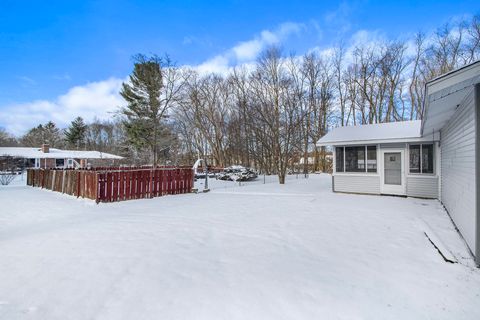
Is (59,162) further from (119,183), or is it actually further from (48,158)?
(119,183)

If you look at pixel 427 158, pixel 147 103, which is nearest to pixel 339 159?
pixel 427 158

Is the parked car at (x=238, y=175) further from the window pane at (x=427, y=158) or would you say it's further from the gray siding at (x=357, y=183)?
the window pane at (x=427, y=158)

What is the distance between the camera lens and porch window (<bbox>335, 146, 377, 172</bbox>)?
35.4ft

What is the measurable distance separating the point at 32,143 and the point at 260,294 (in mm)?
58004

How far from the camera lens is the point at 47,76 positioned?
54.7 feet

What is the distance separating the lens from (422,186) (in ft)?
31.9

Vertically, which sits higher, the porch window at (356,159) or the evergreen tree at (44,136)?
the evergreen tree at (44,136)

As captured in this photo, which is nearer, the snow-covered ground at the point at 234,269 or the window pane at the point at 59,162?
the snow-covered ground at the point at 234,269

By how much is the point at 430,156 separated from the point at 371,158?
78.8 inches

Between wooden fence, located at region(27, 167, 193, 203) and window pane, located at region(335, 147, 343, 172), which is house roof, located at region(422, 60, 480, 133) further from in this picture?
wooden fence, located at region(27, 167, 193, 203)

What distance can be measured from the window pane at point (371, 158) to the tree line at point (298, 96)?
10.2m

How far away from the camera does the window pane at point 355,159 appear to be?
11.0 m

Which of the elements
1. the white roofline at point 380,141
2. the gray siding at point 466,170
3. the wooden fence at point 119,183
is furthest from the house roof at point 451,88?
the wooden fence at point 119,183

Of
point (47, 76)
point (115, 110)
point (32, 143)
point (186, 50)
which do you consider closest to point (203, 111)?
point (186, 50)
